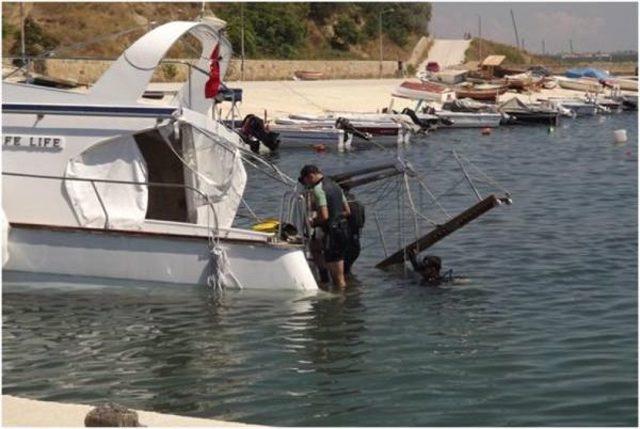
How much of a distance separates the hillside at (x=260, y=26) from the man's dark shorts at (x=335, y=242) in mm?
32309

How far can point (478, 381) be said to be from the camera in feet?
35.9

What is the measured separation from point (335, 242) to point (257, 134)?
21997 millimetres

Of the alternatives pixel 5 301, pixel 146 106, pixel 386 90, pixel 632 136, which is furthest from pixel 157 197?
pixel 386 90

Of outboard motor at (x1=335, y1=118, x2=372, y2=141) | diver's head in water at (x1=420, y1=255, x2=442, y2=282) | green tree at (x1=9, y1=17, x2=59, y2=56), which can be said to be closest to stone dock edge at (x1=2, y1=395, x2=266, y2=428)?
diver's head in water at (x1=420, y1=255, x2=442, y2=282)

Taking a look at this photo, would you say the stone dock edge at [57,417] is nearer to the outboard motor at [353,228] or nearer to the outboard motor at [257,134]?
the outboard motor at [353,228]

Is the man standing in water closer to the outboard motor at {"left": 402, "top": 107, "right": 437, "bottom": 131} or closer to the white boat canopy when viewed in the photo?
the white boat canopy

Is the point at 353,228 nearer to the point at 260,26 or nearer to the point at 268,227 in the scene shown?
the point at 268,227

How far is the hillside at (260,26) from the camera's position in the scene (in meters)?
65.8

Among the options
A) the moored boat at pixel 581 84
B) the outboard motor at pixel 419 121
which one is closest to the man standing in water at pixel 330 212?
the outboard motor at pixel 419 121

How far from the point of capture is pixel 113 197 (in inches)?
609

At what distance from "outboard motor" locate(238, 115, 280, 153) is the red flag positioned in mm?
17961

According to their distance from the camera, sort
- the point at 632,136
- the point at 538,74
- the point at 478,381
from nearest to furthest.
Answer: the point at 478,381
the point at 632,136
the point at 538,74

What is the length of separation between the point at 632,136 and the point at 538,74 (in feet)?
125

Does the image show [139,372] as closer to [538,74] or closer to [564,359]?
[564,359]
